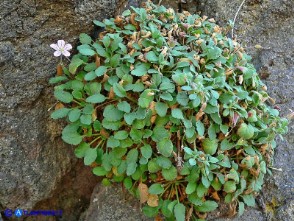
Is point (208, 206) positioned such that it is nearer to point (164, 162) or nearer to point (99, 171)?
point (164, 162)

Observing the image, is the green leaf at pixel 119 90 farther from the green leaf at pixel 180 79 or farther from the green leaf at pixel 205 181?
the green leaf at pixel 205 181

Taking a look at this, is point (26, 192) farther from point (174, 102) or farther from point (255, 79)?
point (255, 79)

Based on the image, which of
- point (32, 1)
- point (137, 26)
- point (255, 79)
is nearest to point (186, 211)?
point (255, 79)

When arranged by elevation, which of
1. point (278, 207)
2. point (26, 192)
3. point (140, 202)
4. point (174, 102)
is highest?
point (174, 102)

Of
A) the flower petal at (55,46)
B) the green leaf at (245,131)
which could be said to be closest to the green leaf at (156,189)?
the green leaf at (245,131)

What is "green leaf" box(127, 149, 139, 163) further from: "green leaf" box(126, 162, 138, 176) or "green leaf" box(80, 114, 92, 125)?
"green leaf" box(80, 114, 92, 125)

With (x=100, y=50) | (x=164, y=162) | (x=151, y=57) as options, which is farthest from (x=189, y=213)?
(x=100, y=50)
